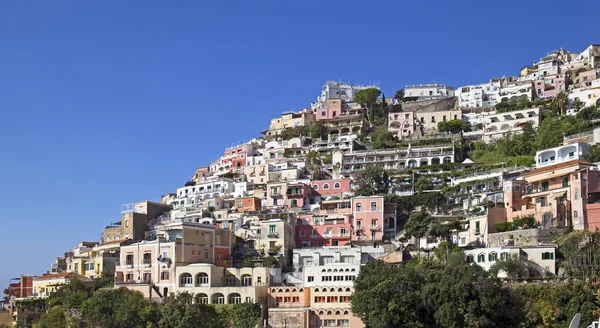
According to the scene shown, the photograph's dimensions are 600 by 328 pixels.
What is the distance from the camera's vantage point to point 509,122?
293 ft

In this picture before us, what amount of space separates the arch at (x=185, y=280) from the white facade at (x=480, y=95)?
2206 inches

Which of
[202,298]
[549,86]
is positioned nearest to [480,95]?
[549,86]

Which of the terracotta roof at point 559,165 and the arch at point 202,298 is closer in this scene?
the terracotta roof at point 559,165

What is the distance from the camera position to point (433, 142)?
89.6m

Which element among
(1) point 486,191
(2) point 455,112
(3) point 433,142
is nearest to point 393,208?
(1) point 486,191

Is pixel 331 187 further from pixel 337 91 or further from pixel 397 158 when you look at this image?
pixel 337 91

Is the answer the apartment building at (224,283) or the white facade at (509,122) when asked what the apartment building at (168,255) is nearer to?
the apartment building at (224,283)

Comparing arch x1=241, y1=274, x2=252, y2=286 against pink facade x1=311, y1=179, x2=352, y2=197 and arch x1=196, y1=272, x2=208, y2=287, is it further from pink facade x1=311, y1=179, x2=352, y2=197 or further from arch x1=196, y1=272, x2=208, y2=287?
pink facade x1=311, y1=179, x2=352, y2=197

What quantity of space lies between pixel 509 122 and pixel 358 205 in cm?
3009

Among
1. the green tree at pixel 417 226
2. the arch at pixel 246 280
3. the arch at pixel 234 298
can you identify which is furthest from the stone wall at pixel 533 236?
the arch at pixel 234 298

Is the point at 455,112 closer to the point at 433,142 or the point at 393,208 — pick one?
the point at 433,142

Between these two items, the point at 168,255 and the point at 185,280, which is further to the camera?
the point at 168,255

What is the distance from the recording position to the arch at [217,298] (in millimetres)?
60281

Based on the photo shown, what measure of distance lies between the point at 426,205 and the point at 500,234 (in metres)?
12.9
